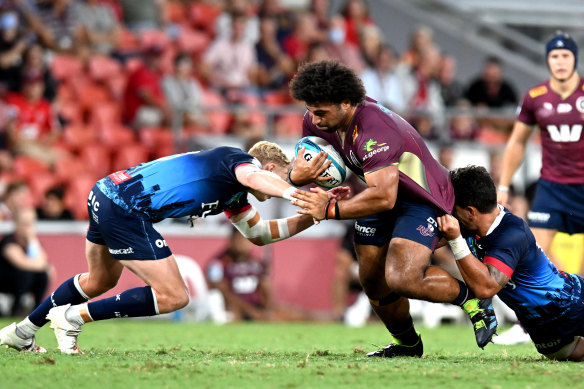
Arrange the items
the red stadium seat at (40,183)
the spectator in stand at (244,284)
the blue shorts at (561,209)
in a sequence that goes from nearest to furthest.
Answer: the blue shorts at (561,209) → the spectator in stand at (244,284) → the red stadium seat at (40,183)

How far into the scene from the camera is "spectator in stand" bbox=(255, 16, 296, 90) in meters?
17.2

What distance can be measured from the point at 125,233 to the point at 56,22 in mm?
10054

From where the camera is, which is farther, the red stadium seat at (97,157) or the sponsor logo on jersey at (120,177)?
the red stadium seat at (97,157)

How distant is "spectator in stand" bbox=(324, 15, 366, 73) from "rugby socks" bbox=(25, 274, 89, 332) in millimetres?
10894

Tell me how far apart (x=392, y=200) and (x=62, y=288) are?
2964 mm

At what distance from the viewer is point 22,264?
12641 millimetres

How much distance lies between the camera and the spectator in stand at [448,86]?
17906 millimetres

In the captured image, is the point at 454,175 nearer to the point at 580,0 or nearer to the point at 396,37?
the point at 396,37

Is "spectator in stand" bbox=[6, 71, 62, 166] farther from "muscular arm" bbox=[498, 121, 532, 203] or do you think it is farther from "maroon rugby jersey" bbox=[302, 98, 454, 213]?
"maroon rugby jersey" bbox=[302, 98, 454, 213]

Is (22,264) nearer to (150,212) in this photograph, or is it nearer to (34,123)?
(34,123)

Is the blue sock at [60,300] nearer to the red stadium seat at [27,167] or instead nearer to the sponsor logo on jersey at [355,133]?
the sponsor logo on jersey at [355,133]

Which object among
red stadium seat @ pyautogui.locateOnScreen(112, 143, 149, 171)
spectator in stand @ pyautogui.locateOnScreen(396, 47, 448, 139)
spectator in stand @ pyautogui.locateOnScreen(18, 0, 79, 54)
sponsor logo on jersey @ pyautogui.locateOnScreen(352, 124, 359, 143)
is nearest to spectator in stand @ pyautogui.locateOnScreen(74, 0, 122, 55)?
spectator in stand @ pyautogui.locateOnScreen(18, 0, 79, 54)

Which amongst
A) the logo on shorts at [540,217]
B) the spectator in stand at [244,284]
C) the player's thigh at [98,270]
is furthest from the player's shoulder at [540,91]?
the spectator in stand at [244,284]

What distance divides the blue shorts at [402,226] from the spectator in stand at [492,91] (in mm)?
10376
